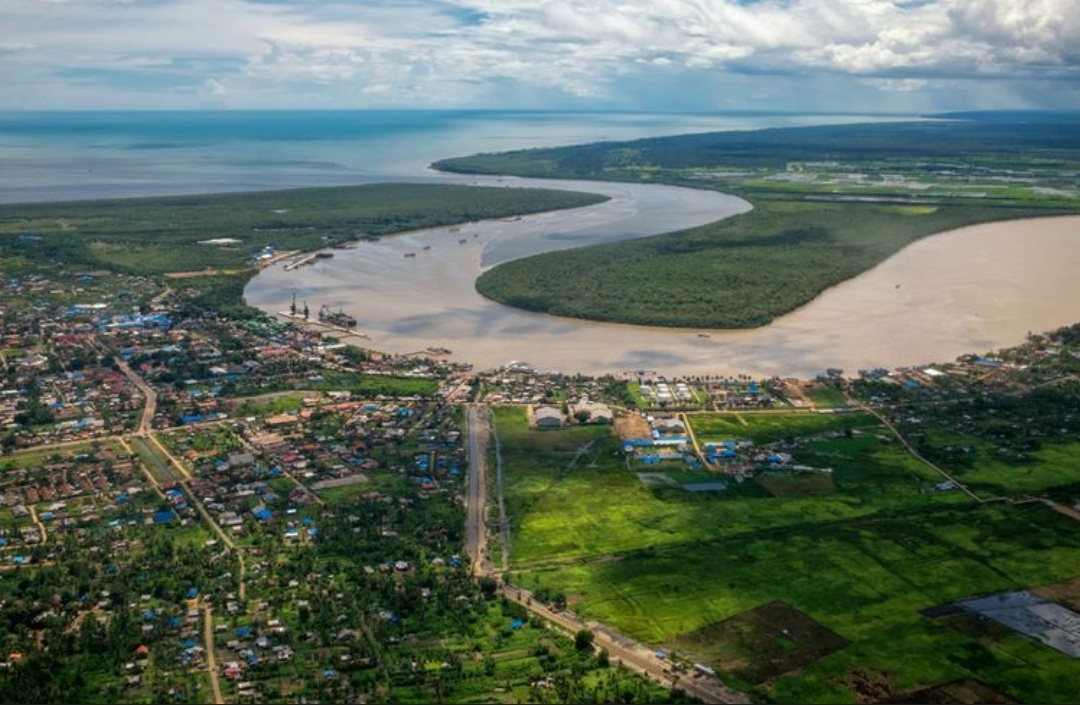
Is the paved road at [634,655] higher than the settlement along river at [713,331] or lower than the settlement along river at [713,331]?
lower

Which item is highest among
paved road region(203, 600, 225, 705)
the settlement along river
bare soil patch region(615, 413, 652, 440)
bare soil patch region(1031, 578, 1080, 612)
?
the settlement along river

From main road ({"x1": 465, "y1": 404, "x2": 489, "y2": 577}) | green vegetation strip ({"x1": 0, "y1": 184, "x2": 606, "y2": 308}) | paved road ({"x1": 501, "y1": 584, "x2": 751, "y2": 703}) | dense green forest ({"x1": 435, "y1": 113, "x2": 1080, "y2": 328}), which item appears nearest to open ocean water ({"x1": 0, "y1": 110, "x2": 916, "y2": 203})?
green vegetation strip ({"x1": 0, "y1": 184, "x2": 606, "y2": 308})

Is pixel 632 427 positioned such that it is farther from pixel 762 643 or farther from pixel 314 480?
pixel 762 643

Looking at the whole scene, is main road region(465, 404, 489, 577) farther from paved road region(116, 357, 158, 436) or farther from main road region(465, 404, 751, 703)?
paved road region(116, 357, 158, 436)

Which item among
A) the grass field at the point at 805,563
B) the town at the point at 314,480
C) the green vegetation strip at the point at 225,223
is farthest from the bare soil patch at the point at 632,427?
the green vegetation strip at the point at 225,223

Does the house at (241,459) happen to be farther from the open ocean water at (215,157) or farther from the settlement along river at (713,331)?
the open ocean water at (215,157)

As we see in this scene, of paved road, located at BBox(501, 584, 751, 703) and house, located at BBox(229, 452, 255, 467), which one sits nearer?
paved road, located at BBox(501, 584, 751, 703)

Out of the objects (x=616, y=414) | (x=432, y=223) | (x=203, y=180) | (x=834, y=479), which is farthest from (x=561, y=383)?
(x=203, y=180)
